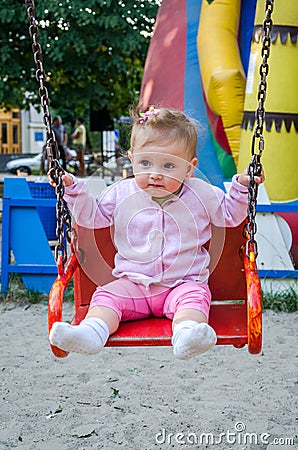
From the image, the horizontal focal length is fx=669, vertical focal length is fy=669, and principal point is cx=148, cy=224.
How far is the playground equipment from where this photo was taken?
2086 mm

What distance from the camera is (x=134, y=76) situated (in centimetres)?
1288

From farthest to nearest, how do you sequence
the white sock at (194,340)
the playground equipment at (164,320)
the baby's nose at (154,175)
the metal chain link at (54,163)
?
1. the baby's nose at (154,175)
2. the metal chain link at (54,163)
3. the playground equipment at (164,320)
4. the white sock at (194,340)

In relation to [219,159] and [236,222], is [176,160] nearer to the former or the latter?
[236,222]

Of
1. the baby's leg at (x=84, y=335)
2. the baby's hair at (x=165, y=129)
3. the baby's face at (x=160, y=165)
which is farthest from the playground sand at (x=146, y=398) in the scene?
the baby's hair at (x=165, y=129)

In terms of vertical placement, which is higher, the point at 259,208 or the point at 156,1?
the point at 156,1

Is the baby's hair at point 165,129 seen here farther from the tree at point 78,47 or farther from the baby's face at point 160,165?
the tree at point 78,47

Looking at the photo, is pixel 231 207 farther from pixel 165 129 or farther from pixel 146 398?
pixel 146 398

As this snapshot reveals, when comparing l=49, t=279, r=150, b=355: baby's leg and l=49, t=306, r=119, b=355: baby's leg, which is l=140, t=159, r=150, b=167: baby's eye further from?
l=49, t=306, r=119, b=355: baby's leg

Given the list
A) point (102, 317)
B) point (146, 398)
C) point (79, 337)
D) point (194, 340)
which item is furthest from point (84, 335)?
point (146, 398)

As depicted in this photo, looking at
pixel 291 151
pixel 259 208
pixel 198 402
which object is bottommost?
pixel 198 402

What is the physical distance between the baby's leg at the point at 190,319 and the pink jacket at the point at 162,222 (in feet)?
0.27

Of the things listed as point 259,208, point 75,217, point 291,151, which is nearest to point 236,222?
point 75,217

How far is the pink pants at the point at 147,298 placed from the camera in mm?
2268

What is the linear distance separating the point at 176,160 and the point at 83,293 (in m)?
0.62
